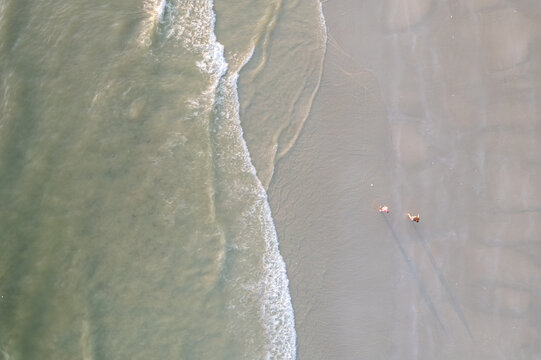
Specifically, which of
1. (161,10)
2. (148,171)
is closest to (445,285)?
(148,171)

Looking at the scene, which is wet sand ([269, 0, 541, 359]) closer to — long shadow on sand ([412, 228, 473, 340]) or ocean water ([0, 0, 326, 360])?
long shadow on sand ([412, 228, 473, 340])

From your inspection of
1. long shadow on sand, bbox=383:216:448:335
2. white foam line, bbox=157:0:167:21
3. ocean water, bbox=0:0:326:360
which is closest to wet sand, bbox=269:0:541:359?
long shadow on sand, bbox=383:216:448:335

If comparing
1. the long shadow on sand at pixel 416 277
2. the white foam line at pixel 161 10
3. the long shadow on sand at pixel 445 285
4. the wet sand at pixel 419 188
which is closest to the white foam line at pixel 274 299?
the wet sand at pixel 419 188

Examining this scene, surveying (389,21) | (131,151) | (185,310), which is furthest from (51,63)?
(389,21)

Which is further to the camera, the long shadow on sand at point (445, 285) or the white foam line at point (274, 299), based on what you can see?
the long shadow on sand at point (445, 285)

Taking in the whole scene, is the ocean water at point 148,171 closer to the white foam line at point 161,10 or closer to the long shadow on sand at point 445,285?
the white foam line at point 161,10

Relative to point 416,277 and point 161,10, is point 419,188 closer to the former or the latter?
point 416,277

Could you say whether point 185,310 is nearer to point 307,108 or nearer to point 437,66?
point 307,108
